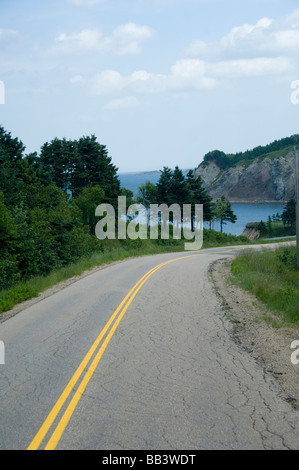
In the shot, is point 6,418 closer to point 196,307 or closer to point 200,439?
point 200,439

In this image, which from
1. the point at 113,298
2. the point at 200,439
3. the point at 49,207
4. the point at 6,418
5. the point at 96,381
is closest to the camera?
the point at 200,439

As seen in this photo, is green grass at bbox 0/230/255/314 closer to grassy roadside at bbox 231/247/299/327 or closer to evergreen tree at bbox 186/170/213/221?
grassy roadside at bbox 231/247/299/327

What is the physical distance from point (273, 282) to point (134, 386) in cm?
1189

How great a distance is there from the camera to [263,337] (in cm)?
945

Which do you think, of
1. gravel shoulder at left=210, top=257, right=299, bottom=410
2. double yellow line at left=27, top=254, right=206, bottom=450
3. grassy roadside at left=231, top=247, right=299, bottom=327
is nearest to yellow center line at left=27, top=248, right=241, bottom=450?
double yellow line at left=27, top=254, right=206, bottom=450

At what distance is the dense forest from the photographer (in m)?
20.5

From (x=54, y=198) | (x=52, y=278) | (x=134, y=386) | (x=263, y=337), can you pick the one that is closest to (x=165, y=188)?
(x=54, y=198)

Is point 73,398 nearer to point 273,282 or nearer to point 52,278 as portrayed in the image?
point 273,282

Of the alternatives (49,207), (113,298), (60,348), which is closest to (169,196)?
(49,207)

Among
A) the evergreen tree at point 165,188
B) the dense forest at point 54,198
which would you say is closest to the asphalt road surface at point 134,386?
the dense forest at point 54,198

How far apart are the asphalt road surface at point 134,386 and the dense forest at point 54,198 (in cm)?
824

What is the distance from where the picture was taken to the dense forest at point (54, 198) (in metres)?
20.5
